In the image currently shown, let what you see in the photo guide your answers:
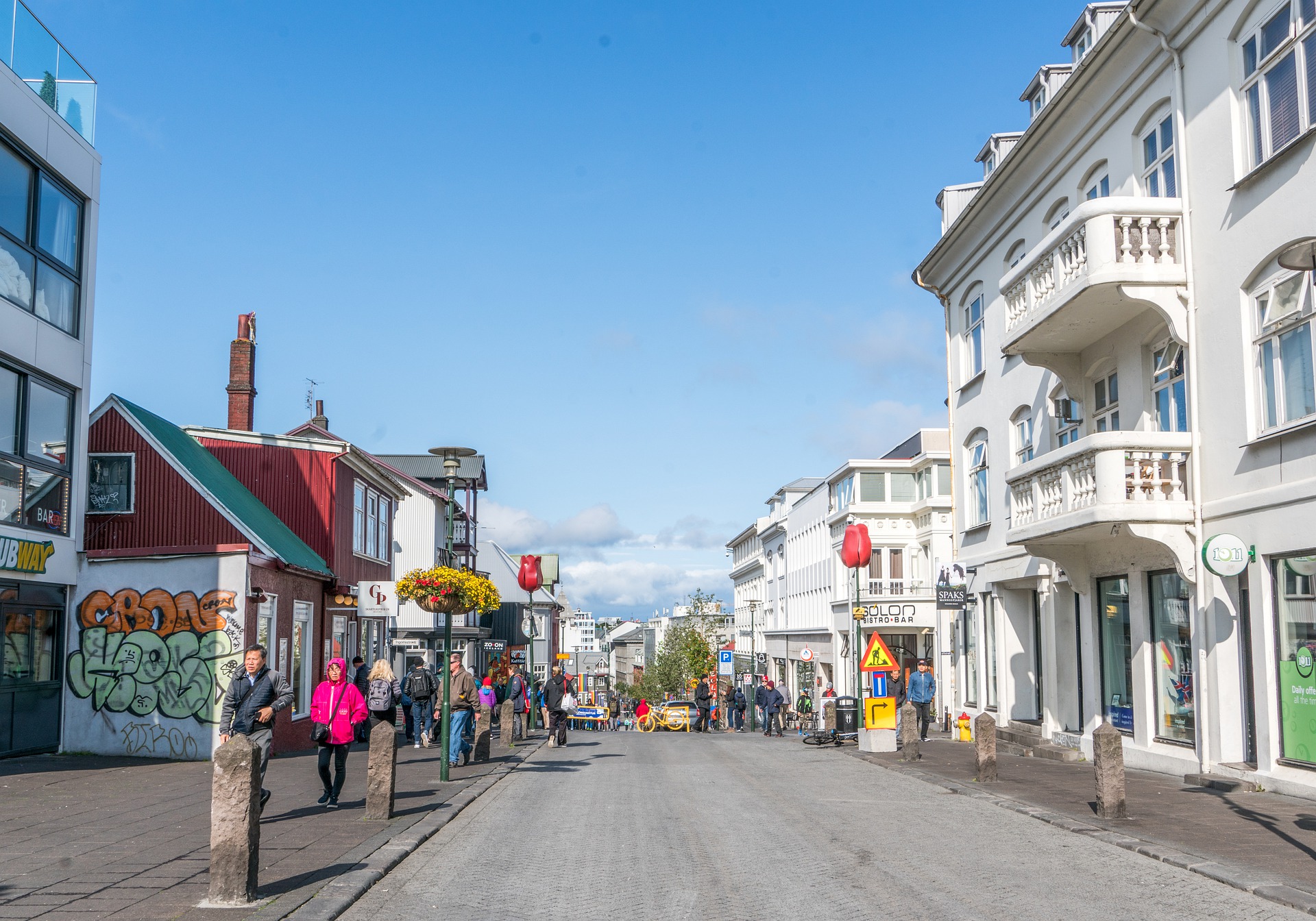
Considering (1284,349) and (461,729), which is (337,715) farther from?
(1284,349)

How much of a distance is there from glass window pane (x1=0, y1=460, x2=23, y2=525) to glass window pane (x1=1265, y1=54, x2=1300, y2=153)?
1766 centimetres

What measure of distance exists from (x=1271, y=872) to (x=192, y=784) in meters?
12.5

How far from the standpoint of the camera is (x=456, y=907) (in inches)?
311

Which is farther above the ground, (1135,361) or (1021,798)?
(1135,361)

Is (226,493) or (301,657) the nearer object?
(226,493)

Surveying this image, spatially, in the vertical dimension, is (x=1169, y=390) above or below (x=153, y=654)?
above

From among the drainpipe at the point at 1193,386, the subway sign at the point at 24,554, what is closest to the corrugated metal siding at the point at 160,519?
the subway sign at the point at 24,554

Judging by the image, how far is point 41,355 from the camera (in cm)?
1814

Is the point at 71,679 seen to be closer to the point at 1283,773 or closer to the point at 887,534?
the point at 1283,773

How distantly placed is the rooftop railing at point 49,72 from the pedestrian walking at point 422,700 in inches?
421

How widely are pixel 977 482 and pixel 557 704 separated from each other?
33.7ft

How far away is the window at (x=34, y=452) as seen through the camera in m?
17.5

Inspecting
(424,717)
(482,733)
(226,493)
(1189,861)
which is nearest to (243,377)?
(226,493)

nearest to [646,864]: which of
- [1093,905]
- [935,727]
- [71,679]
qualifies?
[1093,905]
